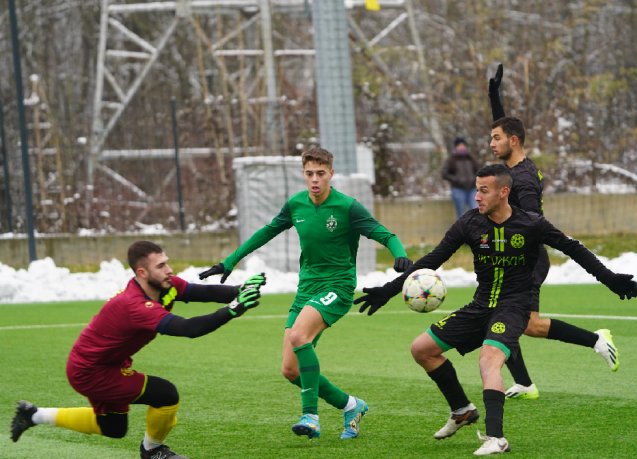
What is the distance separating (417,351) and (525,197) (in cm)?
177

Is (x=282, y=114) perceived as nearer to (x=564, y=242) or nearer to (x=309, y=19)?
(x=309, y=19)

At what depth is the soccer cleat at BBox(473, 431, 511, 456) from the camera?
762 cm

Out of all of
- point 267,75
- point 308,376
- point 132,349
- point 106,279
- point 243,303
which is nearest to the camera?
point 243,303

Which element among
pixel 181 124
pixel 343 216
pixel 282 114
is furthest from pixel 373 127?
pixel 343 216

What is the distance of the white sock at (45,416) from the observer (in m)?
7.88

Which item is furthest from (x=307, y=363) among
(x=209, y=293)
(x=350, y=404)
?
(x=209, y=293)

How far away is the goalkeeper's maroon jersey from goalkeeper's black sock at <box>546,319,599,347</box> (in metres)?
3.26

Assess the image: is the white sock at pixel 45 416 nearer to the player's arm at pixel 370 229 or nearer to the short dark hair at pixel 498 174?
the player's arm at pixel 370 229

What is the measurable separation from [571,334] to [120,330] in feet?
11.9

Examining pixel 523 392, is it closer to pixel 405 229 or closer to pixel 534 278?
pixel 534 278

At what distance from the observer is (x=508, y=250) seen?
818 centimetres

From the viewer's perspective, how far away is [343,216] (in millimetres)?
9094

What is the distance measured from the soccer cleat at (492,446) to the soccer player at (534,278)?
185 centimetres

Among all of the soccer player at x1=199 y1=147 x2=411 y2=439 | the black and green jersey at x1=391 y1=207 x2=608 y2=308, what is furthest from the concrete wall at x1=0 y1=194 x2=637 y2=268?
the black and green jersey at x1=391 y1=207 x2=608 y2=308
